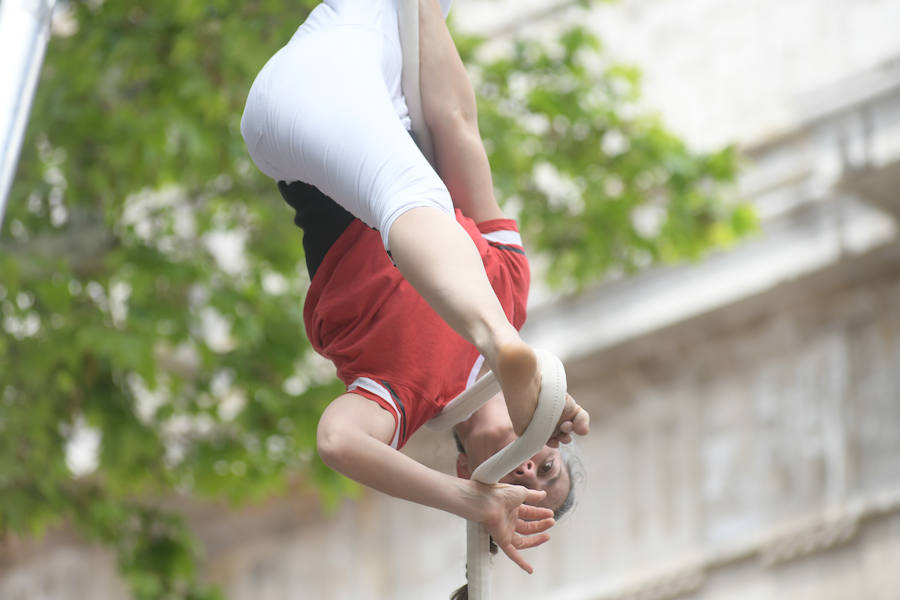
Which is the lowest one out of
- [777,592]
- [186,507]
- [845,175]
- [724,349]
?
[186,507]

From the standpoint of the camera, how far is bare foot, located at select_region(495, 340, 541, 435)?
146 centimetres

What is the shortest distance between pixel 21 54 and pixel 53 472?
8.83 feet

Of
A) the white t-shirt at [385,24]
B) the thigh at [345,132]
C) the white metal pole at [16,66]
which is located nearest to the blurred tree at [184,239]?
the white metal pole at [16,66]

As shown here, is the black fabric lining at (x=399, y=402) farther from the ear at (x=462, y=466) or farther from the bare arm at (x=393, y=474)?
the ear at (x=462, y=466)

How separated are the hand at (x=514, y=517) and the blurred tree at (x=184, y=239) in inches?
91.6

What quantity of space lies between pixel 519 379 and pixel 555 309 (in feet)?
15.1

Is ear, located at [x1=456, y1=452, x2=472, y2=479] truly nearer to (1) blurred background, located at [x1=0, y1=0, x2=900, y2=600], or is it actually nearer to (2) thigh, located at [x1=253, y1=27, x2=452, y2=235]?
(2) thigh, located at [x1=253, y1=27, x2=452, y2=235]

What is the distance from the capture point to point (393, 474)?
5.40 feet

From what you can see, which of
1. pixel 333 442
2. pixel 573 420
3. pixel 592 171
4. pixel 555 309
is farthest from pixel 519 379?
pixel 555 309

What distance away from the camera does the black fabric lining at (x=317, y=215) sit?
1.81 m

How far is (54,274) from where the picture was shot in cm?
421

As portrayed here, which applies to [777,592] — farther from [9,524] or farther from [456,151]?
[456,151]

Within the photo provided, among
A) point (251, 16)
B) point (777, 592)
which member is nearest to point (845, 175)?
point (777, 592)

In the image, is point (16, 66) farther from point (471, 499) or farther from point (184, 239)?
point (184, 239)
